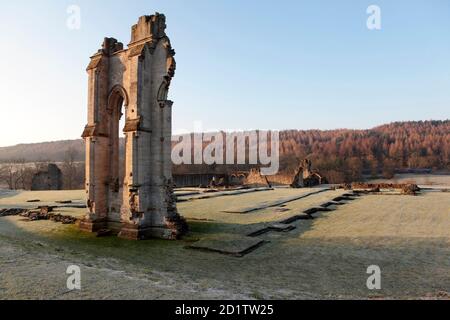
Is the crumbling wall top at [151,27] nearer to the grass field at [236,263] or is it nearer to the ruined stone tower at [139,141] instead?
the ruined stone tower at [139,141]

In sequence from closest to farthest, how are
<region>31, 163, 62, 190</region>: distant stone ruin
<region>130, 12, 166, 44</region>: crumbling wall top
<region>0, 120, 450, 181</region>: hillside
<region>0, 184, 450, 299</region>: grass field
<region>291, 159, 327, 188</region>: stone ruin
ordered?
1. <region>0, 184, 450, 299</region>: grass field
2. <region>130, 12, 166, 44</region>: crumbling wall top
3. <region>31, 163, 62, 190</region>: distant stone ruin
4. <region>291, 159, 327, 188</region>: stone ruin
5. <region>0, 120, 450, 181</region>: hillside

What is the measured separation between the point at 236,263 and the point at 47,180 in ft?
144

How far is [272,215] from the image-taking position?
17.5 meters

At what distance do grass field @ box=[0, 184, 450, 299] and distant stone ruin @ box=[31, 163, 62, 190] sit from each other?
109ft

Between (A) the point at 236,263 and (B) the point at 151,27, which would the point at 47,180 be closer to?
(B) the point at 151,27

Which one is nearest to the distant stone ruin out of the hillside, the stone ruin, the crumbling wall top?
the stone ruin

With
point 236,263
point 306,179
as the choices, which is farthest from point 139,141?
point 306,179

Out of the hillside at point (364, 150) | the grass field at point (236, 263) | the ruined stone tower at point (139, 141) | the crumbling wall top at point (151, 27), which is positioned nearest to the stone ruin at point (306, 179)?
the hillside at point (364, 150)

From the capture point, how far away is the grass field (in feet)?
21.2

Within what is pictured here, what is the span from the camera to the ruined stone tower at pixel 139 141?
1248 cm

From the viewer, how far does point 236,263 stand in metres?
9.04

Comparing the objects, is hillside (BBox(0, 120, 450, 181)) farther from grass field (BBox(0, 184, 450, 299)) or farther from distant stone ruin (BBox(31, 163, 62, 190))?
grass field (BBox(0, 184, 450, 299))

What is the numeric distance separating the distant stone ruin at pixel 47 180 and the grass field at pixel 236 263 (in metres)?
33.3
